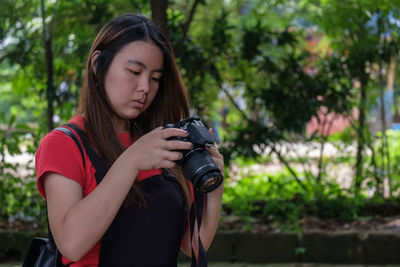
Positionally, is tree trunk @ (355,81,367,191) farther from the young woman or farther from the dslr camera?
the dslr camera

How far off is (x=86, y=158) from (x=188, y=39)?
3658mm

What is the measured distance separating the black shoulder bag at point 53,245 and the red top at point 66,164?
15 mm

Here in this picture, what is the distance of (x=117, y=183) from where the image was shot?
165 cm

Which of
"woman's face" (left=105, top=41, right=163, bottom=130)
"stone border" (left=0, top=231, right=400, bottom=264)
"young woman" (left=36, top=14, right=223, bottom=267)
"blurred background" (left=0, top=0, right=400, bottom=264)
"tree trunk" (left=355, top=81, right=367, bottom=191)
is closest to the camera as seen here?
"young woman" (left=36, top=14, right=223, bottom=267)

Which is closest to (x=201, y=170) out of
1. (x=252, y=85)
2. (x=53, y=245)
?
(x=53, y=245)

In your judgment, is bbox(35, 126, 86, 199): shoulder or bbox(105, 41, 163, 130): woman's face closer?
bbox(35, 126, 86, 199): shoulder

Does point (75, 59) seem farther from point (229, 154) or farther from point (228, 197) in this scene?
point (228, 197)

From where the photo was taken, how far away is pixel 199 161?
1.69m

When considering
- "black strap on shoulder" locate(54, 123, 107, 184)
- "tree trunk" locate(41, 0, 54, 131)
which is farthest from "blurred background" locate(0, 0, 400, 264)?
"black strap on shoulder" locate(54, 123, 107, 184)

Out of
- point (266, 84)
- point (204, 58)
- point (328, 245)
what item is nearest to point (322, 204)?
point (328, 245)

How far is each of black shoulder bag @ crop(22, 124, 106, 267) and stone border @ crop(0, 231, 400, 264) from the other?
313cm

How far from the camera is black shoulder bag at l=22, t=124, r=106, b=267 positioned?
1.78 m

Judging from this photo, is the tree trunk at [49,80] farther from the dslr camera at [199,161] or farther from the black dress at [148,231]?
the dslr camera at [199,161]

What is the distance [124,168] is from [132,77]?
0.34 meters
